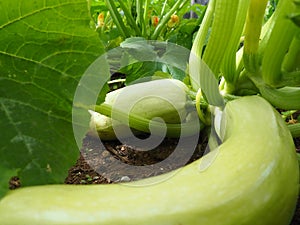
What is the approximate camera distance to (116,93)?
63.3 inches

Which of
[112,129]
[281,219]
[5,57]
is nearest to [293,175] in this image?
[281,219]

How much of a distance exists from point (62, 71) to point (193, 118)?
0.57 metres

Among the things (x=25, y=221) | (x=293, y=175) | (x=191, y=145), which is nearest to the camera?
(x=25, y=221)

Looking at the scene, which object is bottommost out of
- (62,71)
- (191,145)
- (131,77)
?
(191,145)

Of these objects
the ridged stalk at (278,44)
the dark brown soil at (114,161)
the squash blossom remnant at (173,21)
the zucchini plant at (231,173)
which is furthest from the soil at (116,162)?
the squash blossom remnant at (173,21)

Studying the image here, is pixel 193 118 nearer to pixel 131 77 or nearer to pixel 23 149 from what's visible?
pixel 131 77

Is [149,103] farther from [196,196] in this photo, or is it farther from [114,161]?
[196,196]

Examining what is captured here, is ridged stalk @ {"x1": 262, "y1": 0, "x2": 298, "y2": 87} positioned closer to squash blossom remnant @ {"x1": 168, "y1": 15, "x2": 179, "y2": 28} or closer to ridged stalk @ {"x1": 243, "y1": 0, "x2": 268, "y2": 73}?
ridged stalk @ {"x1": 243, "y1": 0, "x2": 268, "y2": 73}

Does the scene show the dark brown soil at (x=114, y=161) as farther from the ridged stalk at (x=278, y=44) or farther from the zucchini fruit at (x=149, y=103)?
the ridged stalk at (x=278, y=44)

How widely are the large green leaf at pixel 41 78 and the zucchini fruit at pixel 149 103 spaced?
470 millimetres

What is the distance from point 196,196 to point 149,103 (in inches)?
28.5

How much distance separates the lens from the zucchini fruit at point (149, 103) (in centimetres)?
148

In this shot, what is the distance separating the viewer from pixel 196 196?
0.80 m

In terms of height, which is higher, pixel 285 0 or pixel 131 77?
pixel 285 0
